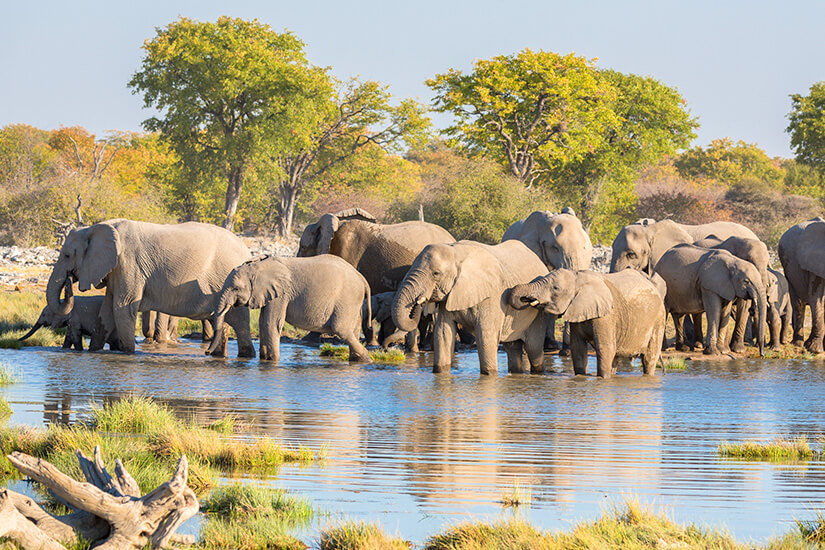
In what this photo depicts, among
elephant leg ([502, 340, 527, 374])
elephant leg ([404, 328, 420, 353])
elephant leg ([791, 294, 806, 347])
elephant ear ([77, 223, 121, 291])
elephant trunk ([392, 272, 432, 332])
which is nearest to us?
elephant trunk ([392, 272, 432, 332])

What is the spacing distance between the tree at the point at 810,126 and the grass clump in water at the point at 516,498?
2123 inches

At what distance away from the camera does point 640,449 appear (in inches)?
398

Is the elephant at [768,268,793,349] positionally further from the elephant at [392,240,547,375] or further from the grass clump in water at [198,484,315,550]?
the grass clump in water at [198,484,315,550]

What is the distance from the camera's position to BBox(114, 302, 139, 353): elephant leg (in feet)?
61.7

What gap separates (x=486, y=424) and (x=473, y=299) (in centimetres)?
440

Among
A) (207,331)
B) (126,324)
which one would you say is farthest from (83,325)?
(207,331)

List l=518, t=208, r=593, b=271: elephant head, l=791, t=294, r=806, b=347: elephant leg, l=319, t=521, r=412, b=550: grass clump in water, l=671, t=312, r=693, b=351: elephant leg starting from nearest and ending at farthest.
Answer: l=319, t=521, r=412, b=550: grass clump in water
l=518, t=208, r=593, b=271: elephant head
l=671, t=312, r=693, b=351: elephant leg
l=791, t=294, r=806, b=347: elephant leg

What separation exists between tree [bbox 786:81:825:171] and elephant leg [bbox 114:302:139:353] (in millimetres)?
46360

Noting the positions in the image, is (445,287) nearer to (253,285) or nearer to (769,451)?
(253,285)

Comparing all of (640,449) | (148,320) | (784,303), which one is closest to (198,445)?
(640,449)

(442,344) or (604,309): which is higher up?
(604,309)

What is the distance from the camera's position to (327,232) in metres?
22.1

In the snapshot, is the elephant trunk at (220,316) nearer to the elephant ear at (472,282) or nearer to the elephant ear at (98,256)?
the elephant ear at (98,256)

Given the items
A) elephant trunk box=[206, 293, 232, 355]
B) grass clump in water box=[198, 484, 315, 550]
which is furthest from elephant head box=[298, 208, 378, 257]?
grass clump in water box=[198, 484, 315, 550]
